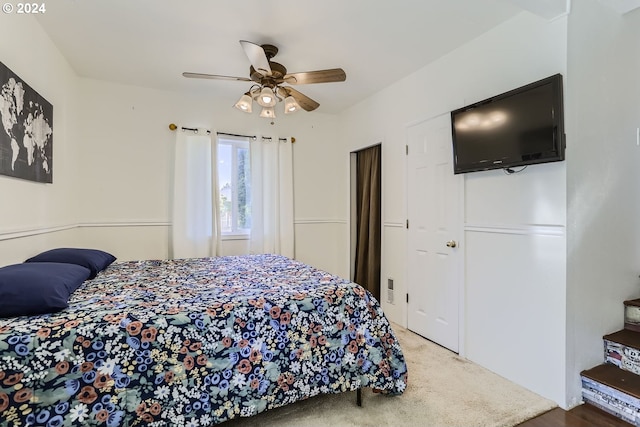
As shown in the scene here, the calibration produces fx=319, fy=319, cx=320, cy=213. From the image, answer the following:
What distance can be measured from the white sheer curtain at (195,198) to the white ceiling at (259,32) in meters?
0.74

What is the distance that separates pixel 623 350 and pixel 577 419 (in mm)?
583

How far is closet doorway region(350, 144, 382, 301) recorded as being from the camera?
3879mm

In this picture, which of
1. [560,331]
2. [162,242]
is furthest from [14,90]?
[560,331]

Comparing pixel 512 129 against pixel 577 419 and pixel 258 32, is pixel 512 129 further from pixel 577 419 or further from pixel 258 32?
pixel 258 32

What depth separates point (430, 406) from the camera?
1.96m

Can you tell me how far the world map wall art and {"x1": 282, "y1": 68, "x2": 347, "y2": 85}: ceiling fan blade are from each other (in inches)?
69.0

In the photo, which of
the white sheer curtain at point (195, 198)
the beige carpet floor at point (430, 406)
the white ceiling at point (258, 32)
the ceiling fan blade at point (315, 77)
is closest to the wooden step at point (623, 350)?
the beige carpet floor at point (430, 406)

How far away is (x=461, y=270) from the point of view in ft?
8.71

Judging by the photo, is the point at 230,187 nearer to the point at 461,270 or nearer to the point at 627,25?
the point at 461,270

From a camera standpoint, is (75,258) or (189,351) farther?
(75,258)

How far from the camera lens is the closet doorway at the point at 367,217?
3879 mm

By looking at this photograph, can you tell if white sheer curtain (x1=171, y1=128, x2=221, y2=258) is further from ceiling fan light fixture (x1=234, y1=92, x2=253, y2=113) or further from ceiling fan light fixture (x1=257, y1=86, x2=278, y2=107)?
ceiling fan light fixture (x1=257, y1=86, x2=278, y2=107)

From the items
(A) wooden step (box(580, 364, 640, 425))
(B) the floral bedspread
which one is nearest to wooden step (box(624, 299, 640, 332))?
(A) wooden step (box(580, 364, 640, 425))

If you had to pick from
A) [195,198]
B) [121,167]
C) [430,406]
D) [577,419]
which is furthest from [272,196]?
[577,419]
